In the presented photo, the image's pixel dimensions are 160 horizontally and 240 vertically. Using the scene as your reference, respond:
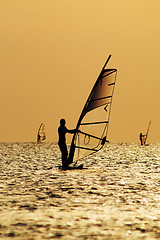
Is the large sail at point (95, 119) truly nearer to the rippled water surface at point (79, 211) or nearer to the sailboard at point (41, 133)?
the rippled water surface at point (79, 211)

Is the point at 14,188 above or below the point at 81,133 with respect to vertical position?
below

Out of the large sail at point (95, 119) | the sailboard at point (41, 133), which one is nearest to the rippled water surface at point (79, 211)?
the large sail at point (95, 119)

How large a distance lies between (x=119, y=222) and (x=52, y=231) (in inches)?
45.2

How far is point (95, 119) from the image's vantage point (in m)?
16.5

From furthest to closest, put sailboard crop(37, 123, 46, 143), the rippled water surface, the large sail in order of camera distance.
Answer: sailboard crop(37, 123, 46, 143) < the large sail < the rippled water surface

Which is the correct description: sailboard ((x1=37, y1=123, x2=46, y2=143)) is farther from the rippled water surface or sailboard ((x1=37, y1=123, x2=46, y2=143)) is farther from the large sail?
the rippled water surface

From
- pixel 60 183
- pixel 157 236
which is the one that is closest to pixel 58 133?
pixel 60 183

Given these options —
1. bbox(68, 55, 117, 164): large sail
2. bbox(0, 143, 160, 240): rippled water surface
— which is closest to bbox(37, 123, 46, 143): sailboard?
bbox(68, 55, 117, 164): large sail

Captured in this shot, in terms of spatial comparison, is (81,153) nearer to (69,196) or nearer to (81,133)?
(81,133)

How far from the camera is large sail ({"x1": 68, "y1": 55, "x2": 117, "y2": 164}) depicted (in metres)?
16.0

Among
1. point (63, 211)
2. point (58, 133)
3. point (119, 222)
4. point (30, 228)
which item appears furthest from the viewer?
point (58, 133)

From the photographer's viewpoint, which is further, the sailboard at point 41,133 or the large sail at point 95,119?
the sailboard at point 41,133

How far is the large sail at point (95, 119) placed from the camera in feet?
52.6

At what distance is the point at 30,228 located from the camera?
637 centimetres
